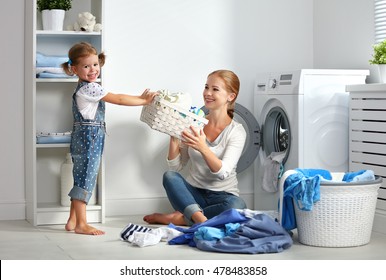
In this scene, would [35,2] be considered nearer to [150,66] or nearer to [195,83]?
[150,66]

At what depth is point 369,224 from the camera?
149 inches

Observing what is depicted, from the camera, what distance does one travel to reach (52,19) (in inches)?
175

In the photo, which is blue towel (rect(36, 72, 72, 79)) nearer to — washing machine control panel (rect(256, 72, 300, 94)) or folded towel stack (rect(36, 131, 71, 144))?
folded towel stack (rect(36, 131, 71, 144))

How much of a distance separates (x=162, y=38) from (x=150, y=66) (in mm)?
202

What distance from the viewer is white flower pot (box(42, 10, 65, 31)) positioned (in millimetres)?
4430

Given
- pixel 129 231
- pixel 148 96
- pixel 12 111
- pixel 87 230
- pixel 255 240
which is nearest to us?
pixel 255 240

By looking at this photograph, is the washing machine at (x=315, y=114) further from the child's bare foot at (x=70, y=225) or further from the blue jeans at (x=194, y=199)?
the child's bare foot at (x=70, y=225)

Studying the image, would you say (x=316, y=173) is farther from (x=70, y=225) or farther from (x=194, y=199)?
(x=70, y=225)

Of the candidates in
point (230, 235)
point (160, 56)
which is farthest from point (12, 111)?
point (230, 235)

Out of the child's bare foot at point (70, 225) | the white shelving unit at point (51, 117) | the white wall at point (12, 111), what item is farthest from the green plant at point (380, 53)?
the white wall at point (12, 111)

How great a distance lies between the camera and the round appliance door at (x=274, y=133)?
473cm

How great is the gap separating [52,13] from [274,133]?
157 centimetres

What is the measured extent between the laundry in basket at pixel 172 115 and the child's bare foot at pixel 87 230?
25.4 inches

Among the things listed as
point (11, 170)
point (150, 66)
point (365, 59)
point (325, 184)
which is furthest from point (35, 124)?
point (365, 59)
